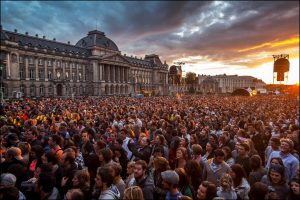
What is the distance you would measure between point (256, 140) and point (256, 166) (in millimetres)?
4678

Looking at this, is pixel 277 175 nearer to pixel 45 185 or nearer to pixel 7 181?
pixel 45 185

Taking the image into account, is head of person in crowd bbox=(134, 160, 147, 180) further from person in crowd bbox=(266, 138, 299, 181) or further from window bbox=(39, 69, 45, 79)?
window bbox=(39, 69, 45, 79)

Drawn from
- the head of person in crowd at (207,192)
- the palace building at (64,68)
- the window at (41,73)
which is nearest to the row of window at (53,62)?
the palace building at (64,68)

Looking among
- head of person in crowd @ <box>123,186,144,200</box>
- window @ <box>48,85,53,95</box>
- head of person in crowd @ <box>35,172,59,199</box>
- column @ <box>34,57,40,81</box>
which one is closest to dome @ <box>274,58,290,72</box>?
head of person in crowd @ <box>123,186,144,200</box>

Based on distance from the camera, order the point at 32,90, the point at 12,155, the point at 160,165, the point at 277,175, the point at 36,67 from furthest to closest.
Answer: the point at 36,67
the point at 32,90
the point at 12,155
the point at 160,165
the point at 277,175

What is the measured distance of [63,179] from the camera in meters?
5.15

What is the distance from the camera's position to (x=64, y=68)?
80.2 meters

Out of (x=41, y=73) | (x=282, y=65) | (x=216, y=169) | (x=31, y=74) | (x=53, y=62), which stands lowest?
(x=216, y=169)

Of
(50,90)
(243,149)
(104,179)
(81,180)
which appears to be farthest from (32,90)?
(104,179)

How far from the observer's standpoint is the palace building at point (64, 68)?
63.2 meters

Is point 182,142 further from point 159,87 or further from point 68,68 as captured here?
point 159,87

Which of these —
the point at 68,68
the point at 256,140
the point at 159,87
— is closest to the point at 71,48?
the point at 68,68

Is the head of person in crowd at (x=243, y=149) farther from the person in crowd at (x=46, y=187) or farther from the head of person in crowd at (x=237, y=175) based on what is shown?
→ the person in crowd at (x=46, y=187)

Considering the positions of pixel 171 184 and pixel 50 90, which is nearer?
pixel 171 184
